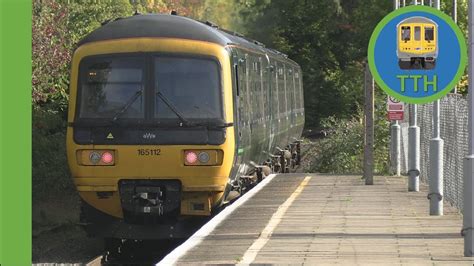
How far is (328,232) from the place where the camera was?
513 inches

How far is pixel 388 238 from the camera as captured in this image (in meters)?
12.4

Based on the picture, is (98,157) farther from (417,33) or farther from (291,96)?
(291,96)

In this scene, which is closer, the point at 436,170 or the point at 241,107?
the point at 436,170

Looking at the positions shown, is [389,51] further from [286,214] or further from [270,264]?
[286,214]

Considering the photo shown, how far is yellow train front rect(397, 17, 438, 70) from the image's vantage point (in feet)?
38.1

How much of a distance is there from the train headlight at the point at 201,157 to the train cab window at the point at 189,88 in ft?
1.66

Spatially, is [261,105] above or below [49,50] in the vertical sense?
below

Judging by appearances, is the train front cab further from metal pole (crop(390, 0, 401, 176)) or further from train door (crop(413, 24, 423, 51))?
metal pole (crop(390, 0, 401, 176))

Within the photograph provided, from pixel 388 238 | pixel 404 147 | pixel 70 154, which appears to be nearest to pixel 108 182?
pixel 70 154

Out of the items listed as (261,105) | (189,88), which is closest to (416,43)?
(189,88)

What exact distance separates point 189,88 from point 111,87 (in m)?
1.10

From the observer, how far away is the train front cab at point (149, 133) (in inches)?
623

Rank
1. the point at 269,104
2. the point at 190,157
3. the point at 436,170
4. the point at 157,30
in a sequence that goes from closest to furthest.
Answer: the point at 436,170, the point at 190,157, the point at 157,30, the point at 269,104

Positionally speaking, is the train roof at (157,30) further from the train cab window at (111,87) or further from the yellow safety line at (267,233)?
the yellow safety line at (267,233)
